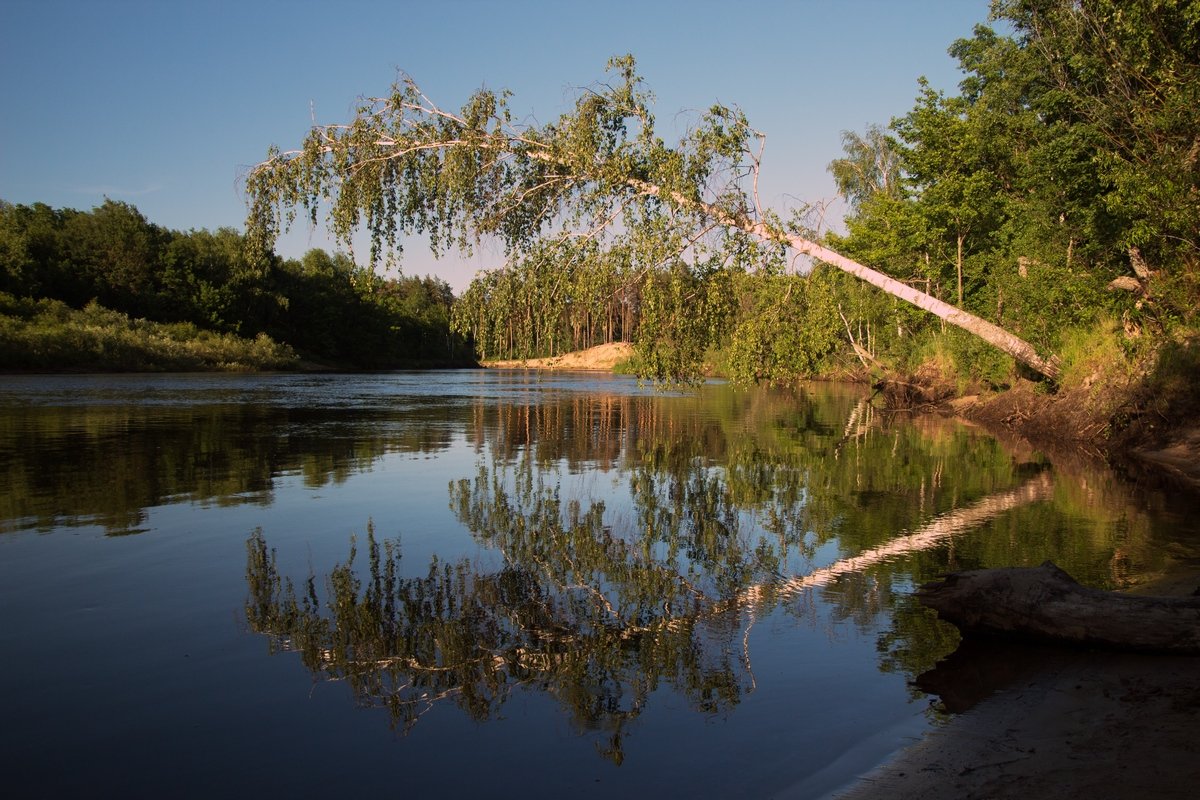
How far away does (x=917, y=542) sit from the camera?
1113 centimetres

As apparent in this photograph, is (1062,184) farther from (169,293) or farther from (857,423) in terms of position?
(169,293)

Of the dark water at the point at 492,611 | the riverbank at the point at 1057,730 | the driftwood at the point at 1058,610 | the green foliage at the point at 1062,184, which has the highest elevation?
the green foliage at the point at 1062,184

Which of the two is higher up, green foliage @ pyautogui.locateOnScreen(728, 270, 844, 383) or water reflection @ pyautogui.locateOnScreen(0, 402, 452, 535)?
green foliage @ pyautogui.locateOnScreen(728, 270, 844, 383)

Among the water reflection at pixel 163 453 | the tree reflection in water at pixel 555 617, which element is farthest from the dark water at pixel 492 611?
the water reflection at pixel 163 453

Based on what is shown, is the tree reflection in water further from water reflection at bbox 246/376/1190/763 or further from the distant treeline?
the distant treeline

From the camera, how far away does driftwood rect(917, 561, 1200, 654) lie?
6.20 metres

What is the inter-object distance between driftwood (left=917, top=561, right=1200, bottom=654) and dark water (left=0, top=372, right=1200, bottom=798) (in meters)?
0.39

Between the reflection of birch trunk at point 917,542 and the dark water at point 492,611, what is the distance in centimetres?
6

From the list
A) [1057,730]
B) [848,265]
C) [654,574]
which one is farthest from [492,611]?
[848,265]

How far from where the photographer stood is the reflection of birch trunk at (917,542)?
28.8ft

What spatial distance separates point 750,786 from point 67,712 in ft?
14.7

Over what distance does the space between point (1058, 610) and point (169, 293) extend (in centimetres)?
9599

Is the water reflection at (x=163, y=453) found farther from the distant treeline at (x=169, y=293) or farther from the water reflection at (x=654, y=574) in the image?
the distant treeline at (x=169, y=293)

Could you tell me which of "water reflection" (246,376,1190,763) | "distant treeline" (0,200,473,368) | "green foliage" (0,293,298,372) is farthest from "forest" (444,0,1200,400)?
"green foliage" (0,293,298,372)
